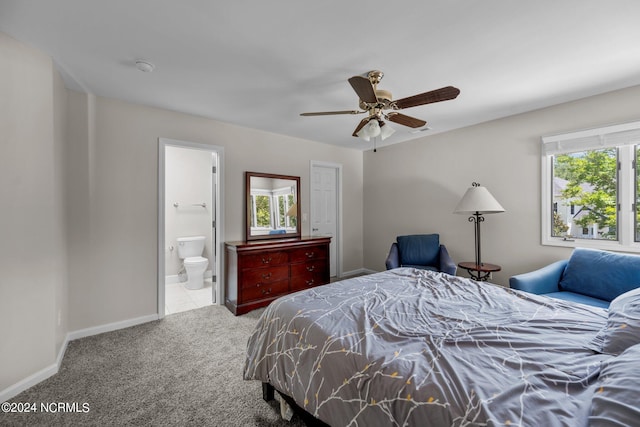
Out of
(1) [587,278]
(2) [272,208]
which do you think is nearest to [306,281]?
(2) [272,208]

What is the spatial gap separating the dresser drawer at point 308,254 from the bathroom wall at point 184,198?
187cm

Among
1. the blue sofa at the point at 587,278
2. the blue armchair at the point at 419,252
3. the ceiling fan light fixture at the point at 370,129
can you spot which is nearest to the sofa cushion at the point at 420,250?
the blue armchair at the point at 419,252

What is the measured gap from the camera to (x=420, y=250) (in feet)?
13.0

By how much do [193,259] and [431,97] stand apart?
14.0 feet

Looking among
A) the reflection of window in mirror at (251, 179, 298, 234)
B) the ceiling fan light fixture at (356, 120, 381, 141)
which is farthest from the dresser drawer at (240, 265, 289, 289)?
the ceiling fan light fixture at (356, 120, 381, 141)

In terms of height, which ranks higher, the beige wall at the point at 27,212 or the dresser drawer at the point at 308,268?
the beige wall at the point at 27,212

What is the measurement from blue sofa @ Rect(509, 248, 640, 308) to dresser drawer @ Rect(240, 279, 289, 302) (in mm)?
2704

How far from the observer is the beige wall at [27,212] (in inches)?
73.8

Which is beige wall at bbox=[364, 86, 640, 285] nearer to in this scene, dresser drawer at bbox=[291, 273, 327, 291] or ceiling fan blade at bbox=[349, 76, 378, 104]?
dresser drawer at bbox=[291, 273, 327, 291]

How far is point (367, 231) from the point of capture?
5.43 meters

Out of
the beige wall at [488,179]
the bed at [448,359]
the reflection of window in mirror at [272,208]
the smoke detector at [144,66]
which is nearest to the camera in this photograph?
the bed at [448,359]

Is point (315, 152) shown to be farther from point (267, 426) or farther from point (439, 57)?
point (267, 426)

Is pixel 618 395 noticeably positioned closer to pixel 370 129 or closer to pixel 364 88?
pixel 364 88

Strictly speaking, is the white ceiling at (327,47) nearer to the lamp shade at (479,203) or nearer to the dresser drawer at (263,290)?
the lamp shade at (479,203)
